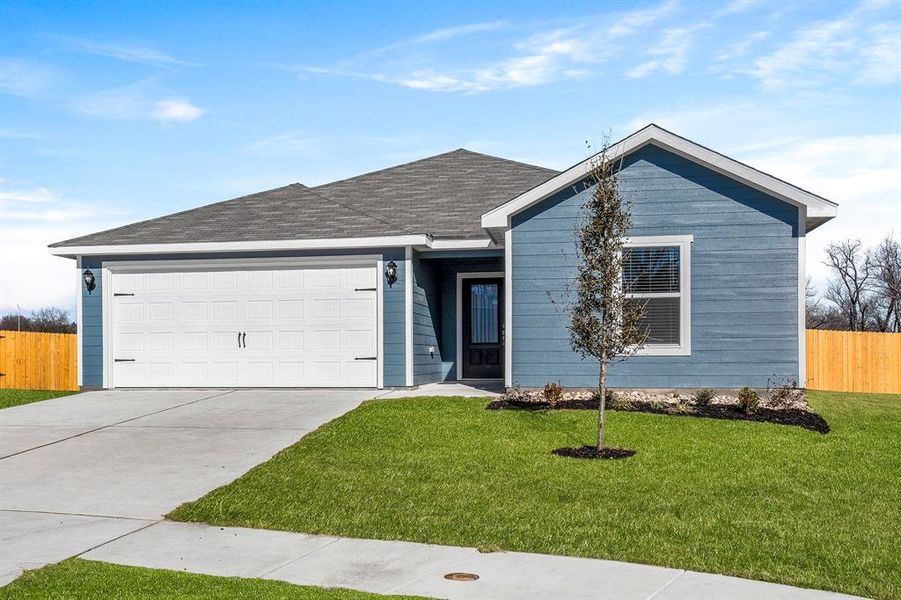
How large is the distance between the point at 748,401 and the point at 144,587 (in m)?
9.80

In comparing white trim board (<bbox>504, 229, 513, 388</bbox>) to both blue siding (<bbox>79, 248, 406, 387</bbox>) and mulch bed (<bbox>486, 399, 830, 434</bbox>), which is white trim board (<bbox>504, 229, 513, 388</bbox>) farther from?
blue siding (<bbox>79, 248, 406, 387</bbox>)

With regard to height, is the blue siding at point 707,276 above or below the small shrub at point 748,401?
above

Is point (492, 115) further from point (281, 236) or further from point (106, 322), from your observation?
point (106, 322)

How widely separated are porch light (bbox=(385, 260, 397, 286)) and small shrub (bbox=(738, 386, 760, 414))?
237 inches

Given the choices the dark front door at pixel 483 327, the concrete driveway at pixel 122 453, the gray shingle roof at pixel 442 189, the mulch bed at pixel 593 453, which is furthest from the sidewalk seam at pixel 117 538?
the dark front door at pixel 483 327

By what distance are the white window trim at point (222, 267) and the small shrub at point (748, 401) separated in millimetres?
5971

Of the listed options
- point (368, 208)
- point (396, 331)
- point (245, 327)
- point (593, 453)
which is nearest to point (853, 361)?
point (368, 208)

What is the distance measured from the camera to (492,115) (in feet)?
54.5

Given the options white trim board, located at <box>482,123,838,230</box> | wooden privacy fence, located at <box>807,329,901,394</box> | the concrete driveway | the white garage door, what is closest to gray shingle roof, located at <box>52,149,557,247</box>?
the white garage door

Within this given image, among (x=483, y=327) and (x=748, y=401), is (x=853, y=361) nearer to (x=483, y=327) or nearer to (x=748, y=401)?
(x=483, y=327)

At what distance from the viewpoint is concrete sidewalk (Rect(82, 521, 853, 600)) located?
238 inches

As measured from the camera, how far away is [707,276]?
1444cm

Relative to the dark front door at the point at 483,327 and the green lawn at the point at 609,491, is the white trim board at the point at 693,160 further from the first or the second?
the dark front door at the point at 483,327

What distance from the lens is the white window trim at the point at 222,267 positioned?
52.7ft
